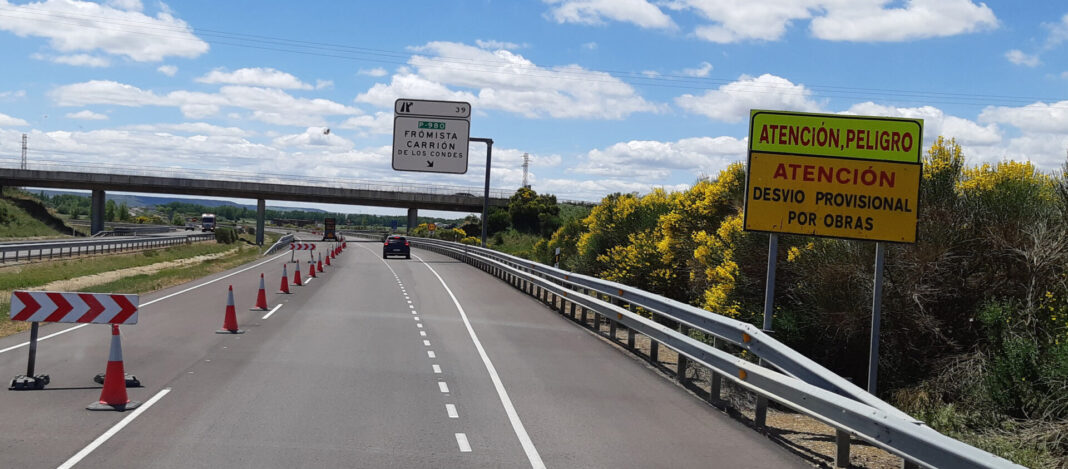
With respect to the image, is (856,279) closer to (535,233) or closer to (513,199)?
(535,233)

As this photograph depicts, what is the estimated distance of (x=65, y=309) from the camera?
1071 centimetres

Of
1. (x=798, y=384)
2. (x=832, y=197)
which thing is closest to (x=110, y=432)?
(x=798, y=384)

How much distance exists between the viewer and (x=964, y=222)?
39.5ft

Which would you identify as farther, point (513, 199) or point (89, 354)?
point (513, 199)

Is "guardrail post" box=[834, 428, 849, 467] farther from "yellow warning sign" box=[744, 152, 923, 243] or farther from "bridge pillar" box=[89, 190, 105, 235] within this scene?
"bridge pillar" box=[89, 190, 105, 235]

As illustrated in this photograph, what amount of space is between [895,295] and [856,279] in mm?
611

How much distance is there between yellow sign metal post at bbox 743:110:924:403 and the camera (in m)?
10.1

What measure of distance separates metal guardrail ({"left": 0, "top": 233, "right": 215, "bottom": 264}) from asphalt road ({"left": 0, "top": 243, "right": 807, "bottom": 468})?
95.6 feet

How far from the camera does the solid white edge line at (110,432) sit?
717 centimetres

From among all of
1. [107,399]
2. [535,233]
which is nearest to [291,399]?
[107,399]

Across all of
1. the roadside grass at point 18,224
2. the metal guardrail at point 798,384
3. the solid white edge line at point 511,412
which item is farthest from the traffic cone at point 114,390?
the roadside grass at point 18,224

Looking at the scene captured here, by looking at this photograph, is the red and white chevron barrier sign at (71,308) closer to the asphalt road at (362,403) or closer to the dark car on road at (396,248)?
the asphalt road at (362,403)

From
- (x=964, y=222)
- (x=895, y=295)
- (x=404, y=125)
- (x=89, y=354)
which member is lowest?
(x=89, y=354)

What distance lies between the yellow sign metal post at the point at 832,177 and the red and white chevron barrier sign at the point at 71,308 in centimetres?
758
